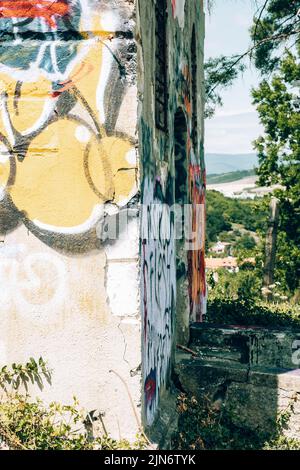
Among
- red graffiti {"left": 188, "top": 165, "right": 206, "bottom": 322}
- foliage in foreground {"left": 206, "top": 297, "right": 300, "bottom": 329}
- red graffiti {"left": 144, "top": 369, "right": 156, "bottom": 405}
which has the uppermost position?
red graffiti {"left": 188, "top": 165, "right": 206, "bottom": 322}

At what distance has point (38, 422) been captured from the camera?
3613 mm

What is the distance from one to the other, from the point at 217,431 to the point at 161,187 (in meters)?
1.83

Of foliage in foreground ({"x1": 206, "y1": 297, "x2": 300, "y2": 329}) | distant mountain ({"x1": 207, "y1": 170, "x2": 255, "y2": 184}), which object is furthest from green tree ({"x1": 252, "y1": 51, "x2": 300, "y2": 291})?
distant mountain ({"x1": 207, "y1": 170, "x2": 255, "y2": 184})

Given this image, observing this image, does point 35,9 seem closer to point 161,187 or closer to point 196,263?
point 161,187

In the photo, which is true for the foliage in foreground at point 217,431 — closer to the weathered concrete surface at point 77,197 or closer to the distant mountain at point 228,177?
the weathered concrete surface at point 77,197

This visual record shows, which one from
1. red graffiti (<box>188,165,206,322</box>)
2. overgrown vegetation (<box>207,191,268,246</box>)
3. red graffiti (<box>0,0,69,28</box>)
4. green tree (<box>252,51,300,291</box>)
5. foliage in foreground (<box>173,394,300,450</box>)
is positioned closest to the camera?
red graffiti (<box>0,0,69,28</box>)

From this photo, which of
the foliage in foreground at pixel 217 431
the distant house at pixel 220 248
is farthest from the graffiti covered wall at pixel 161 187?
the distant house at pixel 220 248

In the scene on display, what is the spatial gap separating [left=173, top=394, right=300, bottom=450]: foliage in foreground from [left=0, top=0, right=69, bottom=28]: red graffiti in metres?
2.80

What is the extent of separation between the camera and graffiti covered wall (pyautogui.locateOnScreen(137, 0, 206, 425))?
3.84 m

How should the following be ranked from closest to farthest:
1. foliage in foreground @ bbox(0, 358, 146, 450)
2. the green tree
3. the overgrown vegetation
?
foliage in foreground @ bbox(0, 358, 146, 450)
the green tree
the overgrown vegetation

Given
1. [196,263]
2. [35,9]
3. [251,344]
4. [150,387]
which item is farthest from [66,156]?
[196,263]

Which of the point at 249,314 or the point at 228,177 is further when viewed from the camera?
the point at 228,177

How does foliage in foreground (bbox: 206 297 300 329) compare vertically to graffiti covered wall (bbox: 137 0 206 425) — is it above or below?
below

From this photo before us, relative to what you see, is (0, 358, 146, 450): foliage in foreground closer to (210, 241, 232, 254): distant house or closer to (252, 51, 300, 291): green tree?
(252, 51, 300, 291): green tree
